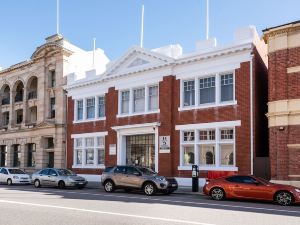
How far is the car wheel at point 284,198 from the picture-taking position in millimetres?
15367

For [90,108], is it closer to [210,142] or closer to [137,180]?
[210,142]

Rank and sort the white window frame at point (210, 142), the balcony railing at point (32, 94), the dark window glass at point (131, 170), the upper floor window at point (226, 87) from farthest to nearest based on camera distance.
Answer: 1. the balcony railing at point (32, 94)
2. the upper floor window at point (226, 87)
3. the white window frame at point (210, 142)
4. the dark window glass at point (131, 170)

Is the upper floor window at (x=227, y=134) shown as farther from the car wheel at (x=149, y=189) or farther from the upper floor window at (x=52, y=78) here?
the upper floor window at (x=52, y=78)

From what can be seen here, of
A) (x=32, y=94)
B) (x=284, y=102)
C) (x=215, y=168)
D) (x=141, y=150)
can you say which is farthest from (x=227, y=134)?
Answer: (x=32, y=94)

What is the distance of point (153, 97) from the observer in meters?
26.9

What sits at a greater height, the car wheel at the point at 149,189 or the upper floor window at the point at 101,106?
A: the upper floor window at the point at 101,106

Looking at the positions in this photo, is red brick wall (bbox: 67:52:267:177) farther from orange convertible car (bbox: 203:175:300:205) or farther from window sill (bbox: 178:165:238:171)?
orange convertible car (bbox: 203:175:300:205)

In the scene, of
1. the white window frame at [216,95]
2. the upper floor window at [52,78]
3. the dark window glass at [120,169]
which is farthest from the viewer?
the upper floor window at [52,78]

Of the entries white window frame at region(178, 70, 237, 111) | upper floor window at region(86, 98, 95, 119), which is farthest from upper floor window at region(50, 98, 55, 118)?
white window frame at region(178, 70, 237, 111)

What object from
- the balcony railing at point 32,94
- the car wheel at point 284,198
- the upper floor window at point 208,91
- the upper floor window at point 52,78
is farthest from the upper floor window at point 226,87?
the balcony railing at point 32,94

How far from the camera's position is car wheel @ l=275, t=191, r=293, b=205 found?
15367 mm

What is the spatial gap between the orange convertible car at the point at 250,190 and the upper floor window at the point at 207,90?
7.42 metres

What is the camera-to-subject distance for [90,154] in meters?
31.0

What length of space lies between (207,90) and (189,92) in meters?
1.38
